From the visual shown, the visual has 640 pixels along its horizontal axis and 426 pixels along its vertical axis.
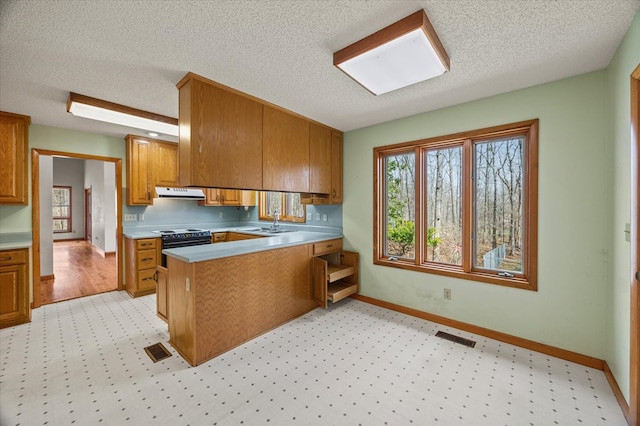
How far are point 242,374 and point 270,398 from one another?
367 millimetres

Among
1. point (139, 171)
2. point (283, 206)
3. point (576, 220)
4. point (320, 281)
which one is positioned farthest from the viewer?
point (283, 206)

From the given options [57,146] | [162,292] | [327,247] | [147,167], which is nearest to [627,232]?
[327,247]

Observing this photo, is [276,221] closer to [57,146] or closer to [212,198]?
[212,198]

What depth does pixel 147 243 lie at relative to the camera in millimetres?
3818

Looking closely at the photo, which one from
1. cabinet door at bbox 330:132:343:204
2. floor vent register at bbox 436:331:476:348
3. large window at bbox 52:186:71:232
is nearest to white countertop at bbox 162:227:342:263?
cabinet door at bbox 330:132:343:204

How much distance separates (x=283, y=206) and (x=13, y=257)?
3290mm

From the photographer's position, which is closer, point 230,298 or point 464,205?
point 230,298

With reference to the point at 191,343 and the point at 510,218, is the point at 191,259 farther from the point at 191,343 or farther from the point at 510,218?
the point at 510,218

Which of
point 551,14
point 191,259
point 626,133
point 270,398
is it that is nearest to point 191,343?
point 191,259

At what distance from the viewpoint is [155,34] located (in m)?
1.65

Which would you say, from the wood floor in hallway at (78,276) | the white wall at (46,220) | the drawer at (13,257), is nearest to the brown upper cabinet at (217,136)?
the drawer at (13,257)

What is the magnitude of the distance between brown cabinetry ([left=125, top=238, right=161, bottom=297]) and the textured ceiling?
6.42 ft

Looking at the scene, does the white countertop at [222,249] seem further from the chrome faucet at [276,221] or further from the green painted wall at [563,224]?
the green painted wall at [563,224]

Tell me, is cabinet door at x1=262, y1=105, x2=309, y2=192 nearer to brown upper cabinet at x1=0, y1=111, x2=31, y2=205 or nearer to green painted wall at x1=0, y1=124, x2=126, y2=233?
green painted wall at x1=0, y1=124, x2=126, y2=233
